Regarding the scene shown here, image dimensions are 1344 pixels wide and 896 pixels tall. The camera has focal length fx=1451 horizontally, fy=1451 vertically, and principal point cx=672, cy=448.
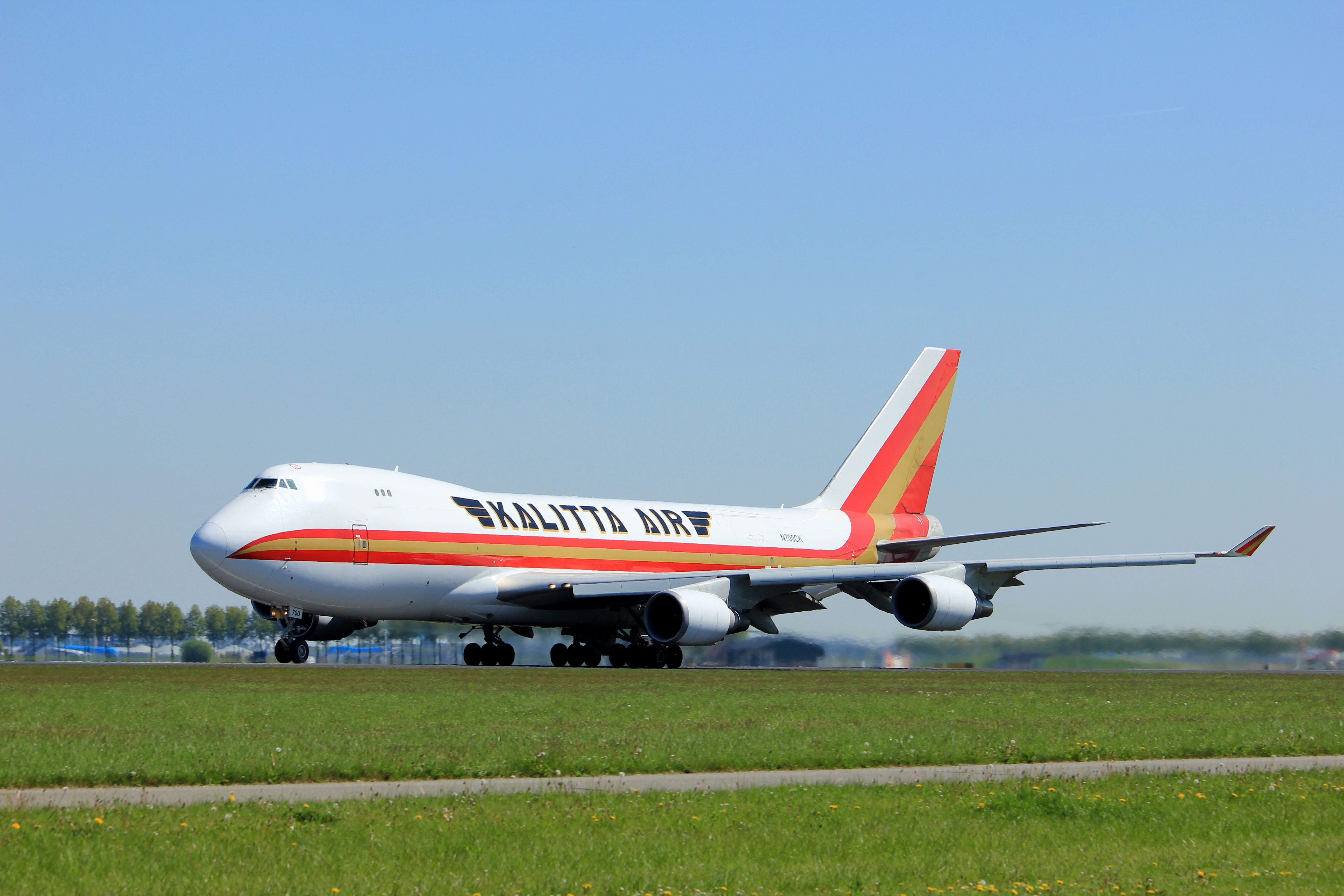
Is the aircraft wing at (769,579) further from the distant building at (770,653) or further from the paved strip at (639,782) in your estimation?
the paved strip at (639,782)

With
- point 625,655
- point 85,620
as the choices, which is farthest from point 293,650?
point 85,620

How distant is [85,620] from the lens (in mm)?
80625

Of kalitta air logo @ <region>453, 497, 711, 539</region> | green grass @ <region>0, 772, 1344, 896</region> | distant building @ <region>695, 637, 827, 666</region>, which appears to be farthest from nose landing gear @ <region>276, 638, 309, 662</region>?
green grass @ <region>0, 772, 1344, 896</region>

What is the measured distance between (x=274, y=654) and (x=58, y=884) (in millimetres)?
33250

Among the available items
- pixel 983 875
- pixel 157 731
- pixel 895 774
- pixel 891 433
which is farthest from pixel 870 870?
pixel 891 433

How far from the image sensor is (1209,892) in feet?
29.8

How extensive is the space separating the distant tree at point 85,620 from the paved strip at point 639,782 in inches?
2530

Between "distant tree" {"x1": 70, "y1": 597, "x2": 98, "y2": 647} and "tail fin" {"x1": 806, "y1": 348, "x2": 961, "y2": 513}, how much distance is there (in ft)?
132

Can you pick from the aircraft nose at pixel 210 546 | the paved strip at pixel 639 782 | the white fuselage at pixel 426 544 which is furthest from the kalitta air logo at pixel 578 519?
the paved strip at pixel 639 782

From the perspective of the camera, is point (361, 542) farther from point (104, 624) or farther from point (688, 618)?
point (104, 624)

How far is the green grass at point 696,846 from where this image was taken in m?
8.84

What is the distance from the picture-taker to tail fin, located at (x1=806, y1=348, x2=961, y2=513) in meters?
53.5

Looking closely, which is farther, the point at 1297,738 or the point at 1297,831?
the point at 1297,738

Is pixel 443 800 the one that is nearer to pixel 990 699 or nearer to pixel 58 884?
pixel 58 884
